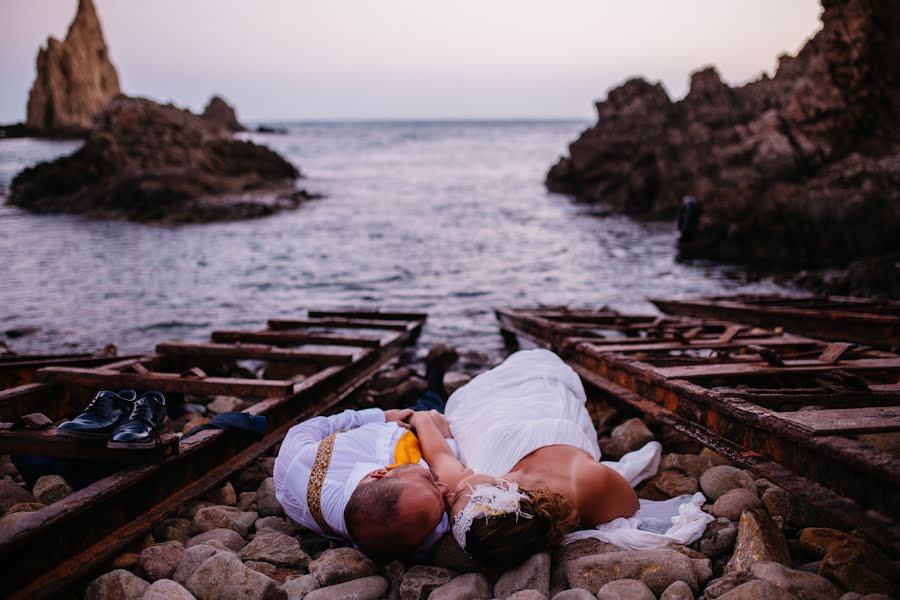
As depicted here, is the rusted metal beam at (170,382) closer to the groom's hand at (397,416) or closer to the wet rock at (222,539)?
the groom's hand at (397,416)

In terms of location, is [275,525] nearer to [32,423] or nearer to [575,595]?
[32,423]

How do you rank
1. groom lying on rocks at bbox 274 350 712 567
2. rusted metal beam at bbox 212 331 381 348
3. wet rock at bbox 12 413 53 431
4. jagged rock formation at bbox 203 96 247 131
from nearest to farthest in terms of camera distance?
groom lying on rocks at bbox 274 350 712 567 < wet rock at bbox 12 413 53 431 < rusted metal beam at bbox 212 331 381 348 < jagged rock formation at bbox 203 96 247 131

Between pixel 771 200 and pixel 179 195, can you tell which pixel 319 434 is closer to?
pixel 771 200

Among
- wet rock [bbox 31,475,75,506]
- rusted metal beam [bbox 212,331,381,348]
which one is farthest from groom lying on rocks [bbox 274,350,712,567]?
rusted metal beam [bbox 212,331,381,348]

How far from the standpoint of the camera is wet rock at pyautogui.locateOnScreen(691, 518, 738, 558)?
3102 mm

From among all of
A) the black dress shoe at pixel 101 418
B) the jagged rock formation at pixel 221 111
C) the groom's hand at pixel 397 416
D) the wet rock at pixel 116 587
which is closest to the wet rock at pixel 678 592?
the groom's hand at pixel 397 416

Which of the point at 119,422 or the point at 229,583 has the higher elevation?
the point at 119,422

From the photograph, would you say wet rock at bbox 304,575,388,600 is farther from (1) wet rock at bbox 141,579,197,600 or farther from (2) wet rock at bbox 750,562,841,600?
(2) wet rock at bbox 750,562,841,600

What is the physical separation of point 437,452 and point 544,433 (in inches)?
26.8

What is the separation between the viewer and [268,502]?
387 centimetres

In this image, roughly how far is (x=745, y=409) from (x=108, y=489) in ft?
10.7

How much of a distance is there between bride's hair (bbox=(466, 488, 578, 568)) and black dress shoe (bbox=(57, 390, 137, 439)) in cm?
194

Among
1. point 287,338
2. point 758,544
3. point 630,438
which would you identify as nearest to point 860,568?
point 758,544

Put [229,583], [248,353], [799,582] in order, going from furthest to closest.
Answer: [248,353]
[229,583]
[799,582]
